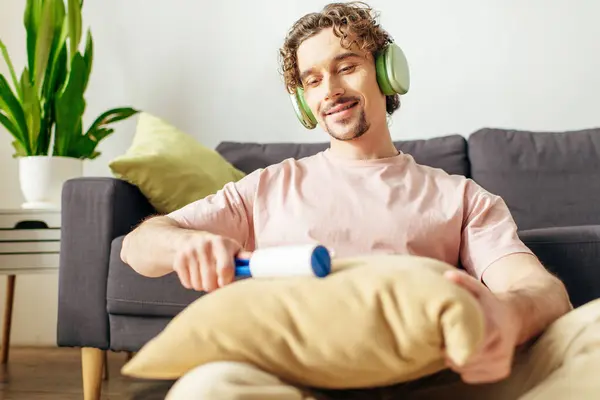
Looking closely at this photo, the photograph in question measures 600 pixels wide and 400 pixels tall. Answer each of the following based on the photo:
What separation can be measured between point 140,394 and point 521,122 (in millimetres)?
1674

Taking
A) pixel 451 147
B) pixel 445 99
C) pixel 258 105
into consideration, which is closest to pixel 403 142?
pixel 451 147

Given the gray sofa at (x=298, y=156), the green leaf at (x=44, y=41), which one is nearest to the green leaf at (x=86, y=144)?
the green leaf at (x=44, y=41)

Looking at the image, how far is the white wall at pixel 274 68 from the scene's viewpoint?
2.44 m

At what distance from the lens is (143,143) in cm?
203

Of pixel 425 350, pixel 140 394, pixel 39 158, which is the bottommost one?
pixel 140 394

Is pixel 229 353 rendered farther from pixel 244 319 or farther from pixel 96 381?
pixel 96 381

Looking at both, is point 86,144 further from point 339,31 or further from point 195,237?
point 195,237

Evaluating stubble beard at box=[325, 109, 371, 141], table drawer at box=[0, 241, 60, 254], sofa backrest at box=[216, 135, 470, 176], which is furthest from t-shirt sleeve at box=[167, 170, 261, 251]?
table drawer at box=[0, 241, 60, 254]

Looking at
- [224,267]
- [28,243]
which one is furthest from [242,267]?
[28,243]

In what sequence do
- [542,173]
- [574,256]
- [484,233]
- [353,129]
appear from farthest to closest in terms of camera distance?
[542,173] < [574,256] < [353,129] < [484,233]

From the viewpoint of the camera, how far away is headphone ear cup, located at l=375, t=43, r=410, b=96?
1196 millimetres

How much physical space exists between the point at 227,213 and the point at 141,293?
1.96 ft

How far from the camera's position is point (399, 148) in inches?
87.0

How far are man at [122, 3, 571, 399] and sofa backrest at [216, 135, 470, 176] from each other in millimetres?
910
